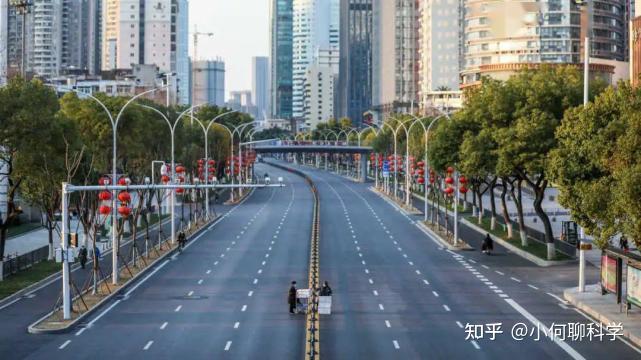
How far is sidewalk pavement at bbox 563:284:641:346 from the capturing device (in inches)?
1655

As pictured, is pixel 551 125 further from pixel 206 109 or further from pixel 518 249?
pixel 206 109

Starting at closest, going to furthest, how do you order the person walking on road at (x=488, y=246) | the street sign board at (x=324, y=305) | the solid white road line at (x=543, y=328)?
the solid white road line at (x=543, y=328)
the street sign board at (x=324, y=305)
the person walking on road at (x=488, y=246)

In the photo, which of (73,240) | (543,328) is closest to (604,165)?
(543,328)

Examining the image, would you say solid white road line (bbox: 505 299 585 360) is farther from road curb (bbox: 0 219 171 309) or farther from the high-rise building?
the high-rise building

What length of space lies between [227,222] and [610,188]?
6349cm

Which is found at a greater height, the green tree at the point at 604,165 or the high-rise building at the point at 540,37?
the high-rise building at the point at 540,37

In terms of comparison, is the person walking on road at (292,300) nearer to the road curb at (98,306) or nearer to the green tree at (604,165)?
the road curb at (98,306)

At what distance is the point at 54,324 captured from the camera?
43.9m

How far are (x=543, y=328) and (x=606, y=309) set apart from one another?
17.5 feet

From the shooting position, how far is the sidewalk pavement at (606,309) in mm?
42031

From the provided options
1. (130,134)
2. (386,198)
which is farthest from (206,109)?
(130,134)

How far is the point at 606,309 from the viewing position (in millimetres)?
47344

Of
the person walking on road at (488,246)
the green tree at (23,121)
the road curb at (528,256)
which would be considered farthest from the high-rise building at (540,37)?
the green tree at (23,121)

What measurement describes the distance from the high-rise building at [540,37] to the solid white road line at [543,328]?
108 metres
